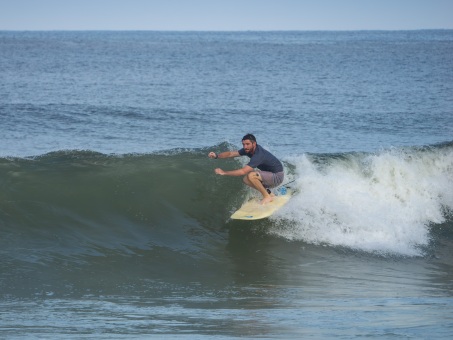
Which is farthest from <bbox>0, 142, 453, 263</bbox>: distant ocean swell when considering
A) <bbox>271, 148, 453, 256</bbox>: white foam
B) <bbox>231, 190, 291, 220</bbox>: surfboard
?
<bbox>231, 190, 291, 220</bbox>: surfboard

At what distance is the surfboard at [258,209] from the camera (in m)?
13.2

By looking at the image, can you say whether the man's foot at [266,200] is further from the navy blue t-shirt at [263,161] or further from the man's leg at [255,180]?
the navy blue t-shirt at [263,161]

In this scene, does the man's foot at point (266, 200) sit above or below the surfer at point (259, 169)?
below

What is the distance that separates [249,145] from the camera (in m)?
12.8

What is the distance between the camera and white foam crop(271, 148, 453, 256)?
45.5ft

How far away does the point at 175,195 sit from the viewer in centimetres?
1530

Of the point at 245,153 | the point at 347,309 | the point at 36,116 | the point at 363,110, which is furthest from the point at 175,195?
the point at 363,110

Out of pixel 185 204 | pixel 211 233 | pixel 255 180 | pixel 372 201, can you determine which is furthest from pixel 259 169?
pixel 372 201

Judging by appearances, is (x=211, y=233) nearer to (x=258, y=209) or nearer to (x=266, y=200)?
(x=258, y=209)

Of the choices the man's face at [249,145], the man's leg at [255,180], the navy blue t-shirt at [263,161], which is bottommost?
the man's leg at [255,180]

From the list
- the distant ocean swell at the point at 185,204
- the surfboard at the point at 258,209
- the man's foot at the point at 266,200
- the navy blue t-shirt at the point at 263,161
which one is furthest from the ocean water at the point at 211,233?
the navy blue t-shirt at the point at 263,161

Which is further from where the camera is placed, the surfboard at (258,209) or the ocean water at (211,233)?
the surfboard at (258,209)

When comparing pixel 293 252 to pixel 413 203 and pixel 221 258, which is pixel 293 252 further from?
pixel 413 203

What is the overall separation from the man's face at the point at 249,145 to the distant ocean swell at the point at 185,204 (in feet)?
5.25
